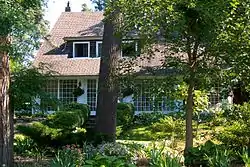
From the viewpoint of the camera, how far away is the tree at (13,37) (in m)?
7.16

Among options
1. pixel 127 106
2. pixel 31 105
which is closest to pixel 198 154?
pixel 31 105

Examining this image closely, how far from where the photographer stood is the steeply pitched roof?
2778cm

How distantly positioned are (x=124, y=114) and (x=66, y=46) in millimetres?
9774

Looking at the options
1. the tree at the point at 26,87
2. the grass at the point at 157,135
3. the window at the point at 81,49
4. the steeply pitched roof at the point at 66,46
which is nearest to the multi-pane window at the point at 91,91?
the steeply pitched roof at the point at 66,46

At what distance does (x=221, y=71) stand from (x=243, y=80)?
1.78 feet

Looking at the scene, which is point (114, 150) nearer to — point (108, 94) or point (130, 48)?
point (130, 48)

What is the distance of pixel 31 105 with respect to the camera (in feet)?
36.1

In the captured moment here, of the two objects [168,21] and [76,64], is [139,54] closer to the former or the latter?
[168,21]

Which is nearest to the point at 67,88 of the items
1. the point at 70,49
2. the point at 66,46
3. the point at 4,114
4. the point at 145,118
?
the point at 70,49

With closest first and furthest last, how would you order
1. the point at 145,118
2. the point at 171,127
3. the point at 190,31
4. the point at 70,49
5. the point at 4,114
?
the point at 4,114 < the point at 190,31 < the point at 171,127 < the point at 145,118 < the point at 70,49

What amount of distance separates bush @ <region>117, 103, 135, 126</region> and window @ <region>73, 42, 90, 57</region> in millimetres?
7082

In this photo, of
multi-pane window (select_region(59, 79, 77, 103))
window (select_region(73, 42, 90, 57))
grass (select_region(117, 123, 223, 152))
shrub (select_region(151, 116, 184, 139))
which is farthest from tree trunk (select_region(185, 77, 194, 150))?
window (select_region(73, 42, 90, 57))

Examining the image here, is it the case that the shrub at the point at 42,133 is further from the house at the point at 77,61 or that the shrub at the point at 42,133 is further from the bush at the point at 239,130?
the house at the point at 77,61

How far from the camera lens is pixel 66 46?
29.8 metres
